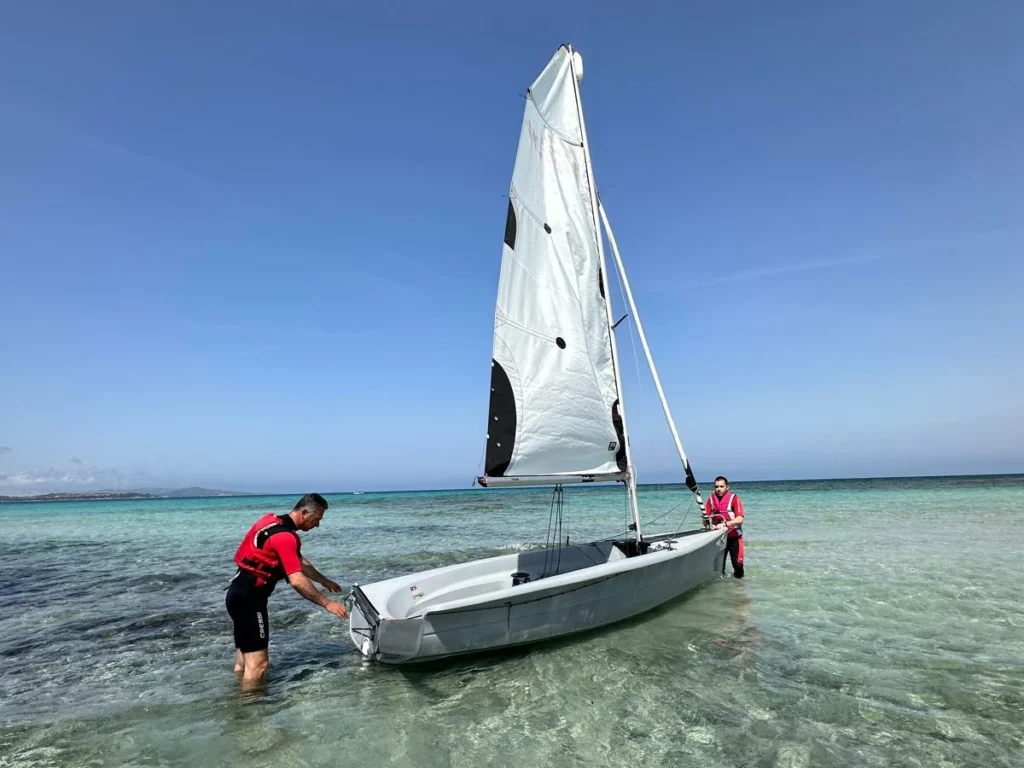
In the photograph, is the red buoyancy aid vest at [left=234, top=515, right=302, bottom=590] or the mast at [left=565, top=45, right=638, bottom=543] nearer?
the red buoyancy aid vest at [left=234, top=515, right=302, bottom=590]

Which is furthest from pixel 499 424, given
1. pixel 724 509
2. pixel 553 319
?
pixel 724 509

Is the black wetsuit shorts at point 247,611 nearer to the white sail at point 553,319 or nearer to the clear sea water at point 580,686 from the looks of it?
the clear sea water at point 580,686

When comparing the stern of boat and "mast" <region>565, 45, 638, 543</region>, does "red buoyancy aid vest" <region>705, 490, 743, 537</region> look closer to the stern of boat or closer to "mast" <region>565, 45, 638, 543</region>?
"mast" <region>565, 45, 638, 543</region>

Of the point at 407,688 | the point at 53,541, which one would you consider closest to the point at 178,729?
the point at 407,688

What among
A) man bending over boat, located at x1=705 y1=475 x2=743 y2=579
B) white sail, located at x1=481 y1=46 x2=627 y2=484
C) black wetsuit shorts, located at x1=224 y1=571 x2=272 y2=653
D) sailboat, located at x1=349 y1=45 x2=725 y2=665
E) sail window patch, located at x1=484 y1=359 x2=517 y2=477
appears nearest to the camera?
black wetsuit shorts, located at x1=224 y1=571 x2=272 y2=653

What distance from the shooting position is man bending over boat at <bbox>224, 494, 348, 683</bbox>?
4758mm

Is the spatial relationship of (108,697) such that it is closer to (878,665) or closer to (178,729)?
(178,729)

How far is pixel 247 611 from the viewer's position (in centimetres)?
487

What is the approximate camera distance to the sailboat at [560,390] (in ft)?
22.2

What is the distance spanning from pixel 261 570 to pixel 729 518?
734 cm

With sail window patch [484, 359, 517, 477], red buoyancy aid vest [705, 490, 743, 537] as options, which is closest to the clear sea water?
red buoyancy aid vest [705, 490, 743, 537]

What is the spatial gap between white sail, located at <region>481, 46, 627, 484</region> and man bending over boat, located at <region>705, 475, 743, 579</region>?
2519 millimetres

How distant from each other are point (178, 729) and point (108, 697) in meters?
1.36

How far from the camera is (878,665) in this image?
5.44 m
